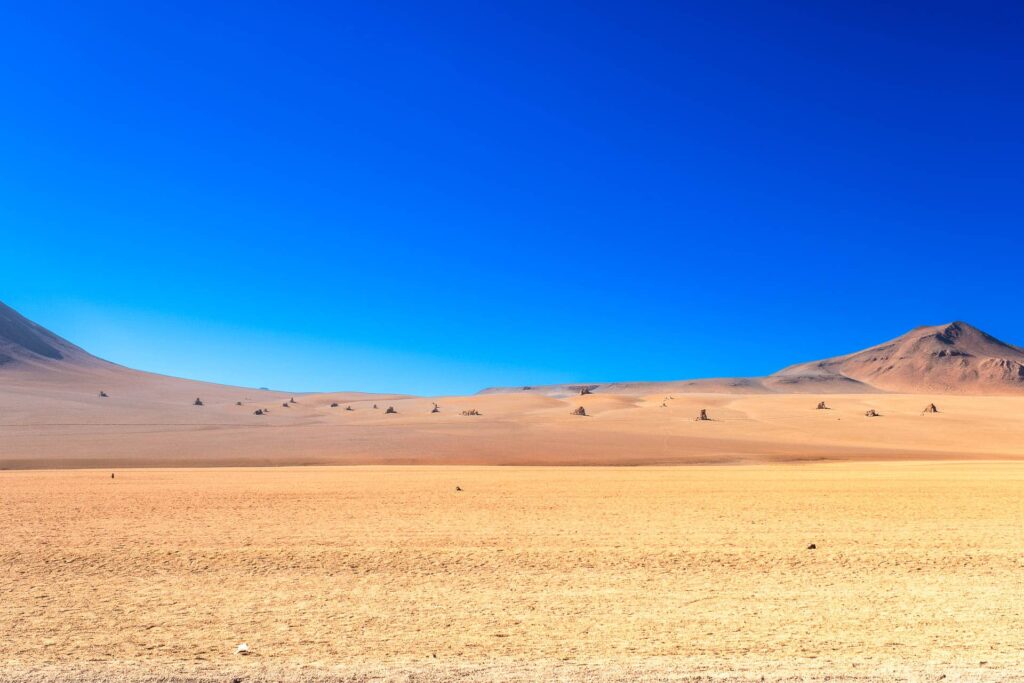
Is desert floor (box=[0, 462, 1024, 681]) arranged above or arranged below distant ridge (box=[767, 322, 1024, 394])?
below

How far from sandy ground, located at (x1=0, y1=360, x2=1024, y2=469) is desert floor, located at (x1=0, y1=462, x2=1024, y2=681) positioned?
16.7 m

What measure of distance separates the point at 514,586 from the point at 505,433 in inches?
1465

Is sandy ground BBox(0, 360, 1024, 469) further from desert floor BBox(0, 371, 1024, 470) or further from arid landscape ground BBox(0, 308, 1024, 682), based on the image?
arid landscape ground BBox(0, 308, 1024, 682)

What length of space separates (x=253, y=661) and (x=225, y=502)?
1237 cm

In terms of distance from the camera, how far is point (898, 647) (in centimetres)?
753

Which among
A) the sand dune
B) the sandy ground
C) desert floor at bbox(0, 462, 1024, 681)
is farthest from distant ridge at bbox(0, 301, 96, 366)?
desert floor at bbox(0, 462, 1024, 681)

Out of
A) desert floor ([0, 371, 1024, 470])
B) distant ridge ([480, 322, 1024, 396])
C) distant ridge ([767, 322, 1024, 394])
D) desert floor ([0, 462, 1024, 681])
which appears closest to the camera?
desert floor ([0, 462, 1024, 681])

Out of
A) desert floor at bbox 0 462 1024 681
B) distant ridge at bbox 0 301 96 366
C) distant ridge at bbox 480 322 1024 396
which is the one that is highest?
distant ridge at bbox 480 322 1024 396

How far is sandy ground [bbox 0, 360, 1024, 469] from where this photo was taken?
36.3 meters

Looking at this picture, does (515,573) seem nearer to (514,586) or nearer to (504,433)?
(514,586)

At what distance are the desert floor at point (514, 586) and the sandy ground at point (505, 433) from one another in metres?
16.7

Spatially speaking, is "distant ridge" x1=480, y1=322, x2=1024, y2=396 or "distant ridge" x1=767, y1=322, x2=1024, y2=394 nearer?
"distant ridge" x1=767, y1=322, x2=1024, y2=394

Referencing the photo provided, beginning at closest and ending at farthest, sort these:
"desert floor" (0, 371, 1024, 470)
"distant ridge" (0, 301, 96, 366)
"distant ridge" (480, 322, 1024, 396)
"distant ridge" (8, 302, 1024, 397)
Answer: "desert floor" (0, 371, 1024, 470)
"distant ridge" (0, 301, 96, 366)
"distant ridge" (8, 302, 1024, 397)
"distant ridge" (480, 322, 1024, 396)

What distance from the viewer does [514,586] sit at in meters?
10.3
